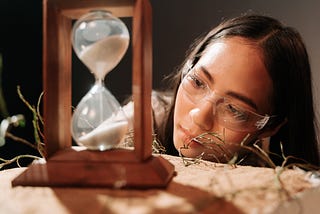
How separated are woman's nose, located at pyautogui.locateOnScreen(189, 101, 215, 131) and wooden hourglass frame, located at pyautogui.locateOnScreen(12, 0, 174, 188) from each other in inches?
14.0

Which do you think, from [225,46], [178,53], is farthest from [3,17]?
[225,46]

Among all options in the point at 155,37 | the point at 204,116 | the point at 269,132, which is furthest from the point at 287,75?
the point at 155,37

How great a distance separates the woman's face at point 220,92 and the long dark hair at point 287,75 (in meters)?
0.04

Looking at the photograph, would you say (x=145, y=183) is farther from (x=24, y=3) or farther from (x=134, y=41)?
(x=24, y=3)

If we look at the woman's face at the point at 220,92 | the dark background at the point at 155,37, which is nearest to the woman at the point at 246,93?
the woman's face at the point at 220,92

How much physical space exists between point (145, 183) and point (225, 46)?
0.61 m

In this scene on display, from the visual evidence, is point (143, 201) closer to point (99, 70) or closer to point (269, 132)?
point (99, 70)

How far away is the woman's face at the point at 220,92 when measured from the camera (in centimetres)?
101

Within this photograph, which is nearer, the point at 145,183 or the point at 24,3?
the point at 145,183

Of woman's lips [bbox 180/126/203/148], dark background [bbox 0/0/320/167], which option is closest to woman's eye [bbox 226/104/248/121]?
woman's lips [bbox 180/126/203/148]

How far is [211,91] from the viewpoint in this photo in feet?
3.34

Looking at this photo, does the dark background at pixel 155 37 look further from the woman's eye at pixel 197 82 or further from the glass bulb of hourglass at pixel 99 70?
the glass bulb of hourglass at pixel 99 70

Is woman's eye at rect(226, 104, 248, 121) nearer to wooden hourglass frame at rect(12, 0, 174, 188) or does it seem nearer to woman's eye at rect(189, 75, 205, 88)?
woman's eye at rect(189, 75, 205, 88)

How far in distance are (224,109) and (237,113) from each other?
0.04 metres
